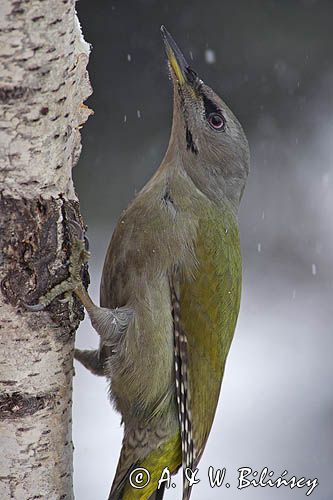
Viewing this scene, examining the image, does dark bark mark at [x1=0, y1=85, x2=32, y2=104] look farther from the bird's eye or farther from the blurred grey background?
the blurred grey background

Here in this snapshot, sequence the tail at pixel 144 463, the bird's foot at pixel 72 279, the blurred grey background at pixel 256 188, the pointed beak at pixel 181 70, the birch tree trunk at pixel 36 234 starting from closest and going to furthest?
the birch tree trunk at pixel 36 234, the bird's foot at pixel 72 279, the tail at pixel 144 463, the pointed beak at pixel 181 70, the blurred grey background at pixel 256 188

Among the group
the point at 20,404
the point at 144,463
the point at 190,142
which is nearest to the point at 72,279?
the point at 20,404

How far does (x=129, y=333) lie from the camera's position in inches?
133

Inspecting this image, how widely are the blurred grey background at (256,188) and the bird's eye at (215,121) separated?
251cm

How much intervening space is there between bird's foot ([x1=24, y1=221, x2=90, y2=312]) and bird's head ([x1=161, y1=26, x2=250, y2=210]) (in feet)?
2.78

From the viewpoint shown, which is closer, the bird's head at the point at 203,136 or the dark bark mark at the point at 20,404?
the dark bark mark at the point at 20,404

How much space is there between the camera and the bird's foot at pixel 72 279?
280 cm

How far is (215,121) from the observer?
3.70 meters

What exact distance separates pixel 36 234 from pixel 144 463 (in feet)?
3.44

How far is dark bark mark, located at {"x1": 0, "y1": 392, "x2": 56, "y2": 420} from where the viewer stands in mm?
2807

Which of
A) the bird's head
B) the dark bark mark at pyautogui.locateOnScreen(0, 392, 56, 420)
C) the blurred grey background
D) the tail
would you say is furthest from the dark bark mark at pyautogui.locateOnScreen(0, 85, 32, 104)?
the blurred grey background

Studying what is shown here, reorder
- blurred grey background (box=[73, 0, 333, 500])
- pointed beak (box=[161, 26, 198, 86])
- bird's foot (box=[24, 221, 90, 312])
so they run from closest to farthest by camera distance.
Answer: bird's foot (box=[24, 221, 90, 312])
pointed beak (box=[161, 26, 198, 86])
blurred grey background (box=[73, 0, 333, 500])

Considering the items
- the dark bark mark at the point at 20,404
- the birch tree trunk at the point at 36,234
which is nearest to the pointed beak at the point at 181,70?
the birch tree trunk at the point at 36,234

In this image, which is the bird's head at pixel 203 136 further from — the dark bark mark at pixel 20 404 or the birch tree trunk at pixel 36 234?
the dark bark mark at pixel 20 404
